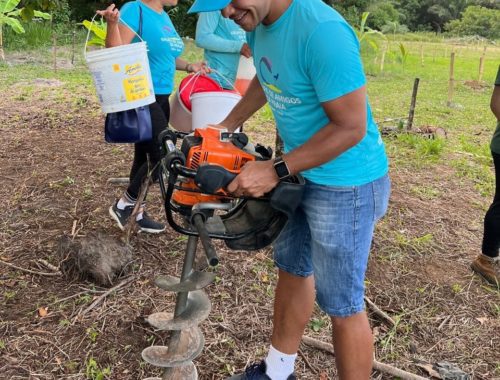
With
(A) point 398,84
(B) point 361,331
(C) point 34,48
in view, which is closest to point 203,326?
(B) point 361,331

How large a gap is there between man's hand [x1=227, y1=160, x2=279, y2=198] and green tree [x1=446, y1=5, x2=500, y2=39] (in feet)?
147

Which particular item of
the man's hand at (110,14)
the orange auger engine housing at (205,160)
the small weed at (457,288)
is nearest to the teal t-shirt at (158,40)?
the man's hand at (110,14)

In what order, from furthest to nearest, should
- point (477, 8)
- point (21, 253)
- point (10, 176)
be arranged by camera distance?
point (477, 8)
point (10, 176)
point (21, 253)

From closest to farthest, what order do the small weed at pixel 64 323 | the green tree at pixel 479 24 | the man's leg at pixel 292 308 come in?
the man's leg at pixel 292 308 → the small weed at pixel 64 323 → the green tree at pixel 479 24

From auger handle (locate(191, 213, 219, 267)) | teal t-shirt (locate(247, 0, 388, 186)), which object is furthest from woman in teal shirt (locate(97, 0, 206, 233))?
auger handle (locate(191, 213, 219, 267))

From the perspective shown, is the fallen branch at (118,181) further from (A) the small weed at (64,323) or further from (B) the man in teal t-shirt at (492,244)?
(B) the man in teal t-shirt at (492,244)

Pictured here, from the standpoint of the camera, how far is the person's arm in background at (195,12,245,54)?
3455 mm

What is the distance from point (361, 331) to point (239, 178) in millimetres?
722

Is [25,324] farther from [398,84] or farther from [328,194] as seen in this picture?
[398,84]

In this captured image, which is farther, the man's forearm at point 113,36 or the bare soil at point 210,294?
the man's forearm at point 113,36

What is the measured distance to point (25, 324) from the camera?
8.09 feet

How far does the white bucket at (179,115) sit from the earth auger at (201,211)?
143cm

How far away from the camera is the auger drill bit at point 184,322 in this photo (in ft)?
6.19

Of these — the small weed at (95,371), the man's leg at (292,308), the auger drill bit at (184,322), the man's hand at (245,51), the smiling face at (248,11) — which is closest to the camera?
the smiling face at (248,11)
